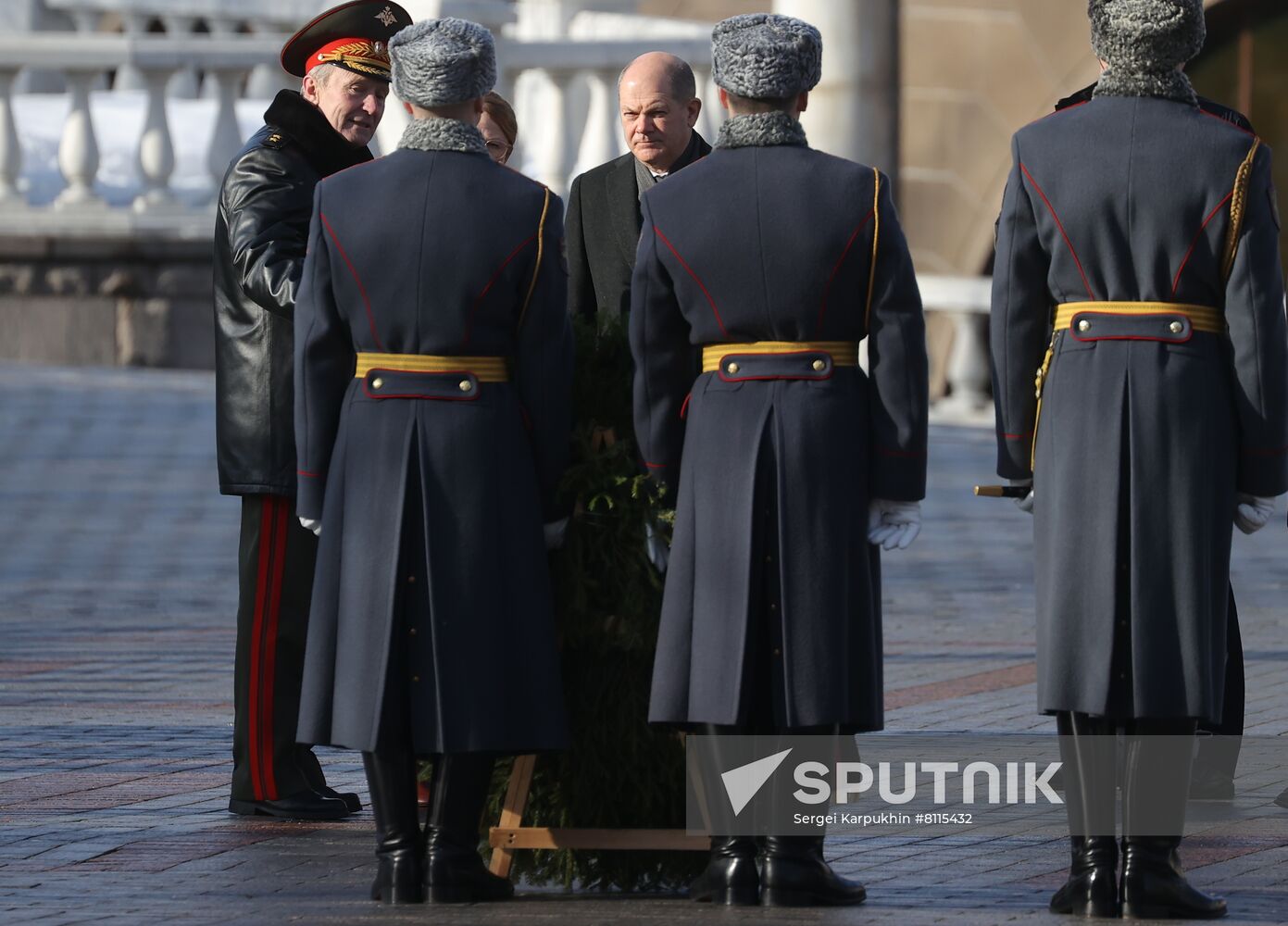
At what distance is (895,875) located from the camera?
19.6ft

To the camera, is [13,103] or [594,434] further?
[13,103]

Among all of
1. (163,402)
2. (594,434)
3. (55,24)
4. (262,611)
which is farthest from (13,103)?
(594,434)

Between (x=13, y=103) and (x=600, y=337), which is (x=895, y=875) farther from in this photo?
(x=13, y=103)

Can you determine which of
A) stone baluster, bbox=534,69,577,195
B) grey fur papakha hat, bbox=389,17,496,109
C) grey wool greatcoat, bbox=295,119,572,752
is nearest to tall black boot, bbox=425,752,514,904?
grey wool greatcoat, bbox=295,119,572,752

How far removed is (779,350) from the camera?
558 centimetres

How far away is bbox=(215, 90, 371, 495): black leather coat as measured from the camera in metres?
6.63

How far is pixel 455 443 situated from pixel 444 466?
0.17 feet

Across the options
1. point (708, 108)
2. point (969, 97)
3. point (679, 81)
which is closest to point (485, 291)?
point (679, 81)

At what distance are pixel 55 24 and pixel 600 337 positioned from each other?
14.9 metres

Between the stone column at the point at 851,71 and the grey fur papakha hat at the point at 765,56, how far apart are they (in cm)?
925

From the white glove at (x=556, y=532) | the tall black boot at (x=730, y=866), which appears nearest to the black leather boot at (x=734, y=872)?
the tall black boot at (x=730, y=866)

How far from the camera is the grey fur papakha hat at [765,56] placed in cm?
553

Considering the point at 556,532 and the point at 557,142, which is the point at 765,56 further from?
the point at 557,142

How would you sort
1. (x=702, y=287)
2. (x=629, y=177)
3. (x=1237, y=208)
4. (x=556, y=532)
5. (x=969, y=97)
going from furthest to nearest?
(x=969, y=97)
(x=629, y=177)
(x=556, y=532)
(x=702, y=287)
(x=1237, y=208)
